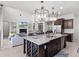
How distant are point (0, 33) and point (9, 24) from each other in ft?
18.9

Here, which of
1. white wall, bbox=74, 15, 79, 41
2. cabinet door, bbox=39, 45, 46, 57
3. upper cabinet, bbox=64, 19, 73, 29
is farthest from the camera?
white wall, bbox=74, 15, 79, 41

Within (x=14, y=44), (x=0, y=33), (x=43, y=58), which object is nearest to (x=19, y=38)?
(x=14, y=44)

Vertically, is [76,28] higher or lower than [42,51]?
higher

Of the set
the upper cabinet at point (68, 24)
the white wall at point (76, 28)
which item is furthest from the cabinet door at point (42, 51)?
the white wall at point (76, 28)

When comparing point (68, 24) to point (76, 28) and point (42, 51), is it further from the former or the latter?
point (42, 51)

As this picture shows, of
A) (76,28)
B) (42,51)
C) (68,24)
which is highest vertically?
(68,24)

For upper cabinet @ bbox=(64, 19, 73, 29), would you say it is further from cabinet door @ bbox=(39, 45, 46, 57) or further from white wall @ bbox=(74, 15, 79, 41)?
cabinet door @ bbox=(39, 45, 46, 57)

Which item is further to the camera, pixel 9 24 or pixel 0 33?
pixel 9 24

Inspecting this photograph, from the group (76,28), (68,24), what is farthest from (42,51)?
(76,28)

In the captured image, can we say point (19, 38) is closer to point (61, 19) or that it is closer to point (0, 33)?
point (0, 33)

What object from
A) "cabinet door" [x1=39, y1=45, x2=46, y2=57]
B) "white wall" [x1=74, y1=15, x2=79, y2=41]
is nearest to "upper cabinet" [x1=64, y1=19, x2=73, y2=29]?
"white wall" [x1=74, y1=15, x2=79, y2=41]

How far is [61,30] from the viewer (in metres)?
8.49

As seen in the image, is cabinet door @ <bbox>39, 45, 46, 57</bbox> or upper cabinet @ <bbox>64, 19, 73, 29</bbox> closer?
cabinet door @ <bbox>39, 45, 46, 57</bbox>

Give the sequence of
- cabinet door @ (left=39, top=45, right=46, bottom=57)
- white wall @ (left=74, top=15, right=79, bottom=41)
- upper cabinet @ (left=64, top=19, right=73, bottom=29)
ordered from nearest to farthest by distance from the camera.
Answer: cabinet door @ (left=39, top=45, right=46, bottom=57) < upper cabinet @ (left=64, top=19, right=73, bottom=29) < white wall @ (left=74, top=15, right=79, bottom=41)
